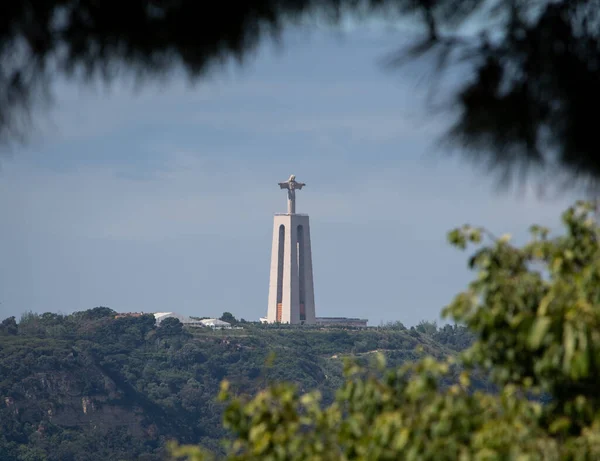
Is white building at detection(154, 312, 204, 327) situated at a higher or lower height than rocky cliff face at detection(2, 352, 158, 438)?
higher

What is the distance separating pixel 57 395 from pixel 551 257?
9886 cm

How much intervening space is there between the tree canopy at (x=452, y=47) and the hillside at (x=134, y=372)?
87766 mm

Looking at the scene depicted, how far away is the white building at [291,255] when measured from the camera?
10579 centimetres

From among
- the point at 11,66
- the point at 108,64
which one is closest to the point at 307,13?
the point at 108,64

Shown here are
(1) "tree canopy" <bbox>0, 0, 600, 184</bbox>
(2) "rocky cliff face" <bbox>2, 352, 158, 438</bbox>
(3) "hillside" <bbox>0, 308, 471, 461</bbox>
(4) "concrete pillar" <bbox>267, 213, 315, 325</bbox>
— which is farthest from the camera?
(4) "concrete pillar" <bbox>267, 213, 315, 325</bbox>

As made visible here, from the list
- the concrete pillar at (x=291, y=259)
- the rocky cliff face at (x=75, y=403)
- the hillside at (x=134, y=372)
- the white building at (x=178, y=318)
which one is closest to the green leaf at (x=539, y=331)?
the hillside at (x=134, y=372)

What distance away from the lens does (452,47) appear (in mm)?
4934

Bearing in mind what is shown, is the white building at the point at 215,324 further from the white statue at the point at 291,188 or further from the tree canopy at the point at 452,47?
the tree canopy at the point at 452,47

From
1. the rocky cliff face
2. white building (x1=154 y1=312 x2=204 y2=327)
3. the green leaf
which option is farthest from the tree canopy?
white building (x1=154 y1=312 x2=204 y2=327)

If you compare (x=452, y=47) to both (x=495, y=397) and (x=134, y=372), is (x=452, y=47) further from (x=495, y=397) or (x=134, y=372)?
(x=134, y=372)

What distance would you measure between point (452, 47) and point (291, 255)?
100738 mm

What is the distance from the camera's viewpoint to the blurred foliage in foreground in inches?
203

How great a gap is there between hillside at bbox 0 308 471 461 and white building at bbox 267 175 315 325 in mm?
6570

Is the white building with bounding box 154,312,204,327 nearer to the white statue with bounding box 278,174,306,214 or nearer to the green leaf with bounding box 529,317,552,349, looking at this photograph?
the white statue with bounding box 278,174,306,214
